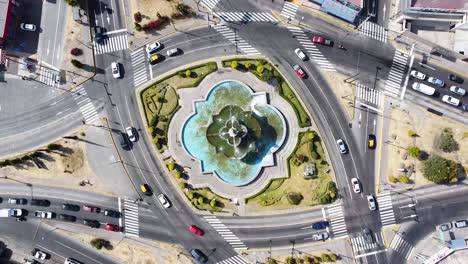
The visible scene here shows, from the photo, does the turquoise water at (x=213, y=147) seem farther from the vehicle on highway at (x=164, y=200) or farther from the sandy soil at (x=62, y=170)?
the sandy soil at (x=62, y=170)

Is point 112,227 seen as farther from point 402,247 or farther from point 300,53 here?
point 402,247

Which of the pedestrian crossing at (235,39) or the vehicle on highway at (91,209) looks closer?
the vehicle on highway at (91,209)

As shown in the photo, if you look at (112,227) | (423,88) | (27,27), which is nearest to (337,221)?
(423,88)

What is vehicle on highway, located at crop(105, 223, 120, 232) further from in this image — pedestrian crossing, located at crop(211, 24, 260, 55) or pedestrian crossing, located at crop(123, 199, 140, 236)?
pedestrian crossing, located at crop(211, 24, 260, 55)

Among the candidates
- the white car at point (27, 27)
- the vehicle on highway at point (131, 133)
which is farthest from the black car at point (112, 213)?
the white car at point (27, 27)

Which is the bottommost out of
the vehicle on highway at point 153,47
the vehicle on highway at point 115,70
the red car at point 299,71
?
the vehicle on highway at point 115,70

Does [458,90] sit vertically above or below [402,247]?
above

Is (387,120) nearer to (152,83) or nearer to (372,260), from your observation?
(372,260)

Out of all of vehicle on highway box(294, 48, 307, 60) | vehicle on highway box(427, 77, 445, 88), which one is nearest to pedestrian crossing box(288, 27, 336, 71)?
vehicle on highway box(294, 48, 307, 60)
